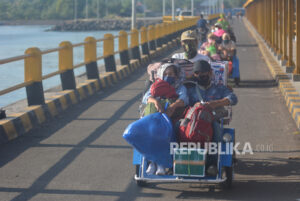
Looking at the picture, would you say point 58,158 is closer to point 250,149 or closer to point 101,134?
point 101,134

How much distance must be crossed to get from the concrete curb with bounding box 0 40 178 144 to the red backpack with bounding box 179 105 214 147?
11.9 ft

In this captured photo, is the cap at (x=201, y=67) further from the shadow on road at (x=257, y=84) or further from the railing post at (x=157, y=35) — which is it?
the railing post at (x=157, y=35)

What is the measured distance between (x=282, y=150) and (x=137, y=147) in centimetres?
285

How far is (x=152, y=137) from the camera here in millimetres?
6031

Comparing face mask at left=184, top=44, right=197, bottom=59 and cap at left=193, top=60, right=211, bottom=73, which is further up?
face mask at left=184, top=44, right=197, bottom=59

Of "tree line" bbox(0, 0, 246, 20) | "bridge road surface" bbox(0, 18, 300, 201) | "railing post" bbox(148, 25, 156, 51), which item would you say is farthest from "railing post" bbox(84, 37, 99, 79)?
"tree line" bbox(0, 0, 246, 20)

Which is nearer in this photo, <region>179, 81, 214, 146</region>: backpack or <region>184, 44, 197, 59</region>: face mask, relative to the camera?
<region>179, 81, 214, 146</region>: backpack

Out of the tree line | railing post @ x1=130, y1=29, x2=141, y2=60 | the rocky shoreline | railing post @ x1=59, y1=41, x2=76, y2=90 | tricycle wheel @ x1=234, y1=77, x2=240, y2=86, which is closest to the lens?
railing post @ x1=59, y1=41, x2=76, y2=90

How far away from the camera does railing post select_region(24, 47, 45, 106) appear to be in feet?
35.8

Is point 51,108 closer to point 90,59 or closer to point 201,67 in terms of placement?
point 90,59

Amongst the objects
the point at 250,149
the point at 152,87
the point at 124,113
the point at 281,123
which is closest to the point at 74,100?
the point at 124,113

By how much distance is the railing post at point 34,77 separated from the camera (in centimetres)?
1091

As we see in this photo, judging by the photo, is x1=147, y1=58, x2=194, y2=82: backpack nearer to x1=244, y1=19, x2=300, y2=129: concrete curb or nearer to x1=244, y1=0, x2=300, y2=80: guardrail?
x1=244, y1=19, x2=300, y2=129: concrete curb

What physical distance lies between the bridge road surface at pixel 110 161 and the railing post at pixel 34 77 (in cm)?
53
